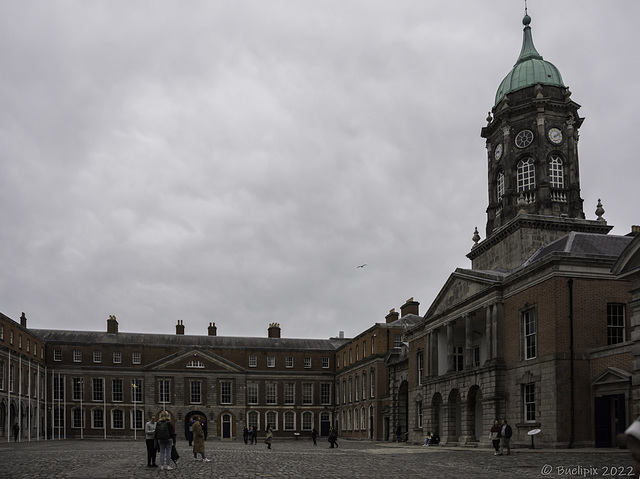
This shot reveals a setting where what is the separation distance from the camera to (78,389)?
77.7m

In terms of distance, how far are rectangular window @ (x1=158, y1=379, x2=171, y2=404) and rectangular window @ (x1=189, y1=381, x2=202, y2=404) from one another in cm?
238

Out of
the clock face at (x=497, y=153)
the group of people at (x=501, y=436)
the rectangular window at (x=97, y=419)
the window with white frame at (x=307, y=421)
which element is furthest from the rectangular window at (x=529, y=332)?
the rectangular window at (x=97, y=419)

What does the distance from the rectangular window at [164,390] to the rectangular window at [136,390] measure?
205 cm

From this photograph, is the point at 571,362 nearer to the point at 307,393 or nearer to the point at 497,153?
the point at 497,153

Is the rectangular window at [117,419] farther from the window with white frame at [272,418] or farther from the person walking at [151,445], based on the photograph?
the person walking at [151,445]

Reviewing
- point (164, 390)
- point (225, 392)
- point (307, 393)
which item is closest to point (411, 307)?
point (307, 393)

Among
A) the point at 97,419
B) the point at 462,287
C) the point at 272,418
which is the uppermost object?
the point at 462,287

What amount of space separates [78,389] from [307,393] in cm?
2501

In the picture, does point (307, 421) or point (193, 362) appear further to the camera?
point (307, 421)

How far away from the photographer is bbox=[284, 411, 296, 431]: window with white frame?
268 ft

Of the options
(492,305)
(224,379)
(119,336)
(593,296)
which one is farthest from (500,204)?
(119,336)

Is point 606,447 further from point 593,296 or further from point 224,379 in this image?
point 224,379

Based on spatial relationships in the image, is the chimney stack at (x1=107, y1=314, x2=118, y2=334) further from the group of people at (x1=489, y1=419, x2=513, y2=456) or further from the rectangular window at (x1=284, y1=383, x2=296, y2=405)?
the group of people at (x1=489, y1=419, x2=513, y2=456)

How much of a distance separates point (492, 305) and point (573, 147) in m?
Result: 12.1
